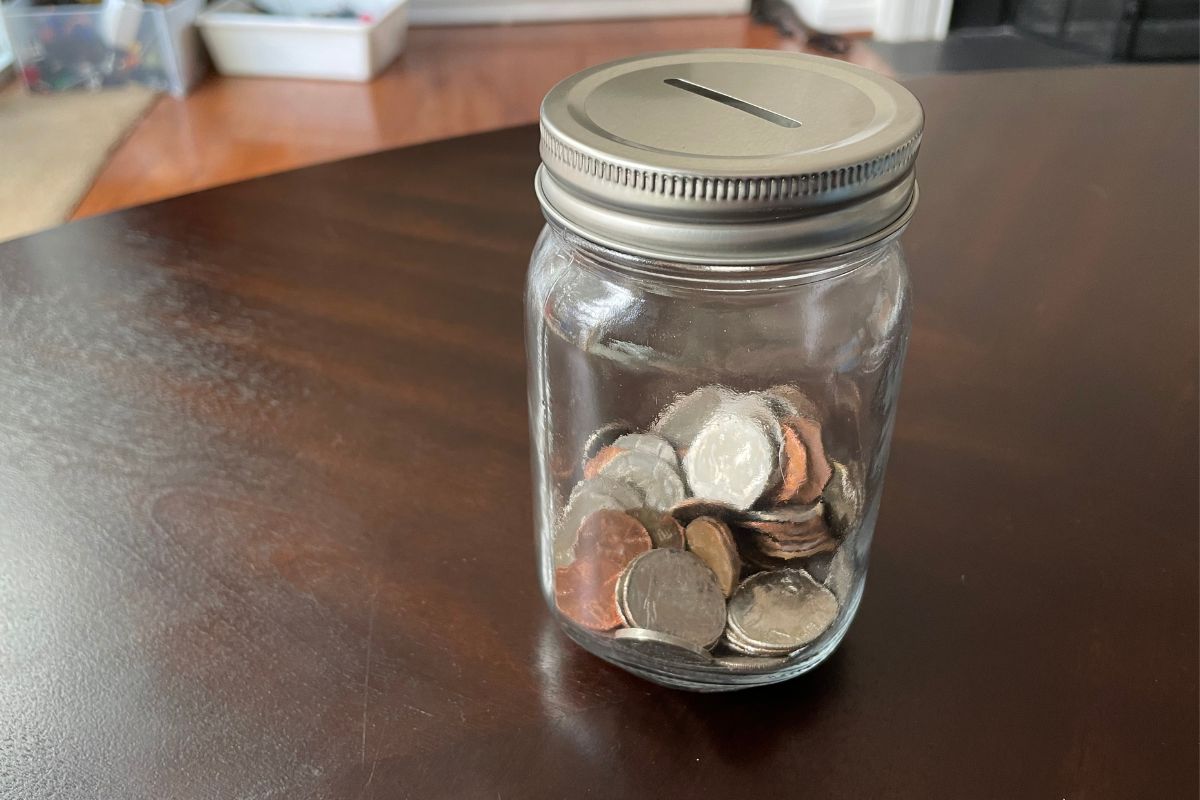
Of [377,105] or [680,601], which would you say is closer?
[680,601]

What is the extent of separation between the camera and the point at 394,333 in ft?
1.97

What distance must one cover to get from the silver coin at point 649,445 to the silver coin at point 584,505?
0.05ft

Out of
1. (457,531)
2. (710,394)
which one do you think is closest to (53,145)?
(457,531)

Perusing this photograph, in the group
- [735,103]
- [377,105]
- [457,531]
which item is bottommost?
[377,105]

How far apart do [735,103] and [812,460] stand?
13 cm

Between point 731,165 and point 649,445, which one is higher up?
point 731,165

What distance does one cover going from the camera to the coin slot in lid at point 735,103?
12.8 inches

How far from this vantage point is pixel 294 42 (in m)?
1.78

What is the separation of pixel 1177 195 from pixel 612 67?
1.88ft

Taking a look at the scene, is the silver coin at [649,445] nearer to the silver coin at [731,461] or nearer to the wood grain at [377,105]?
the silver coin at [731,461]

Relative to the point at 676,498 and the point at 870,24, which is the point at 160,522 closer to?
the point at 676,498


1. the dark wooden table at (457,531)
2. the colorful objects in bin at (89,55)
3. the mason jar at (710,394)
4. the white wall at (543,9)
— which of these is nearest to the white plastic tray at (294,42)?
the colorful objects in bin at (89,55)

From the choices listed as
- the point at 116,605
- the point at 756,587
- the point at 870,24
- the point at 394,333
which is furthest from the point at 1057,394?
the point at 870,24

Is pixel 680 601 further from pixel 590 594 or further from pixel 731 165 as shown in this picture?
pixel 731 165
